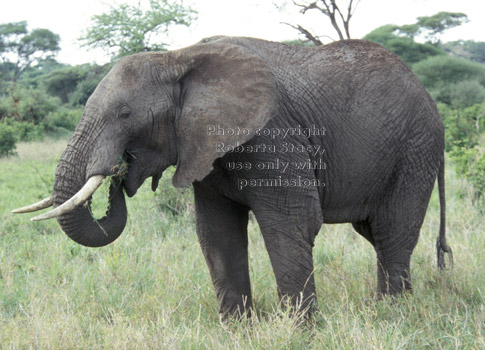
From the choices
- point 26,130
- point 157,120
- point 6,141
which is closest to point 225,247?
point 157,120

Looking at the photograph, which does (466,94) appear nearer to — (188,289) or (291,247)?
(188,289)

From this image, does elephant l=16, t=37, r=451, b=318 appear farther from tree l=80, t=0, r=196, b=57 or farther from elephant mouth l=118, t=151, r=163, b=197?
tree l=80, t=0, r=196, b=57

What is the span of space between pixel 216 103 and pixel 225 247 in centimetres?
101

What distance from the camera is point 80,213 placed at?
118 inches

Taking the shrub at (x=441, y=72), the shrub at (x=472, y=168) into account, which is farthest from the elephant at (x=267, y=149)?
the shrub at (x=441, y=72)

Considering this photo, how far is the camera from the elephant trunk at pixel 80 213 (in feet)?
9.64

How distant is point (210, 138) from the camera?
3.11 m

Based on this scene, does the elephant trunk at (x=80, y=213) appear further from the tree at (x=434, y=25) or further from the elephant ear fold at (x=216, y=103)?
the tree at (x=434, y=25)

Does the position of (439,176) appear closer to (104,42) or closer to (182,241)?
(182,241)

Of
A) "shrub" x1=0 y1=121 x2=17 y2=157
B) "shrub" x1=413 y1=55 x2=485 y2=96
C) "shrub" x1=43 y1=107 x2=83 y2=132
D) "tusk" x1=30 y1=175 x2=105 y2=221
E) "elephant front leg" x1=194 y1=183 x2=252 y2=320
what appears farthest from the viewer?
"shrub" x1=413 y1=55 x2=485 y2=96

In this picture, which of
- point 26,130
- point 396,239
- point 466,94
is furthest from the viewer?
point 466,94

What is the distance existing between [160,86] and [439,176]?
2.17 m

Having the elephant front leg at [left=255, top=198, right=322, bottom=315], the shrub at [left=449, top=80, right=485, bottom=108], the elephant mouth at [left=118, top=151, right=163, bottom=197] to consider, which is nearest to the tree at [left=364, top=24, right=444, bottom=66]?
the shrub at [left=449, top=80, right=485, bottom=108]

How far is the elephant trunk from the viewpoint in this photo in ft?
9.64
